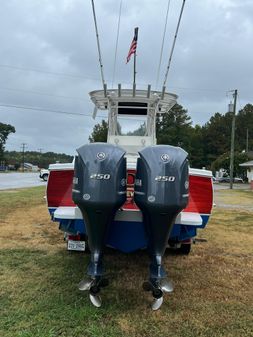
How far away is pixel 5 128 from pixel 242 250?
3970 inches

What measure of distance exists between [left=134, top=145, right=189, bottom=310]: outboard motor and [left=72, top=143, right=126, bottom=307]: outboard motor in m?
0.25

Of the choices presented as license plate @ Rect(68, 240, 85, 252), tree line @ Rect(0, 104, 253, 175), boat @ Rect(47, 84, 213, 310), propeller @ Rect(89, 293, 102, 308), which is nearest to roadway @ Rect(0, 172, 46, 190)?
license plate @ Rect(68, 240, 85, 252)

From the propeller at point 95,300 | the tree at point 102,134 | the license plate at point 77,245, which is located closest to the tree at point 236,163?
the tree at point 102,134

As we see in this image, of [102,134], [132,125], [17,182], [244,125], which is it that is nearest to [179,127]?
[244,125]

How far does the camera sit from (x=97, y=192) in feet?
14.2

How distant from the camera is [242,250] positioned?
26.4 ft

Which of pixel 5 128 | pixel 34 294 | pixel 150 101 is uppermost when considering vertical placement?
pixel 5 128

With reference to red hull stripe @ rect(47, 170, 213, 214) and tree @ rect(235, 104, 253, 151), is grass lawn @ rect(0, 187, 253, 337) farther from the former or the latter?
tree @ rect(235, 104, 253, 151)

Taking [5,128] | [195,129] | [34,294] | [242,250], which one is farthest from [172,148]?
[5,128]

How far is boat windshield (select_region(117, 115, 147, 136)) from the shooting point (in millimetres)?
7883

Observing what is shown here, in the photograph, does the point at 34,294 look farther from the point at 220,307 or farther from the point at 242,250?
the point at 242,250

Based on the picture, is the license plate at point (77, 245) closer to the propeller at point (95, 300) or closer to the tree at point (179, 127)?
the propeller at point (95, 300)

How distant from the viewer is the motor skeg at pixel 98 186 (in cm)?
433

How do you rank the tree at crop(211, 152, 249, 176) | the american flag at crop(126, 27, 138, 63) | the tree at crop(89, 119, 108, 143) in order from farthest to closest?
the tree at crop(211, 152, 249, 176) < the tree at crop(89, 119, 108, 143) < the american flag at crop(126, 27, 138, 63)
